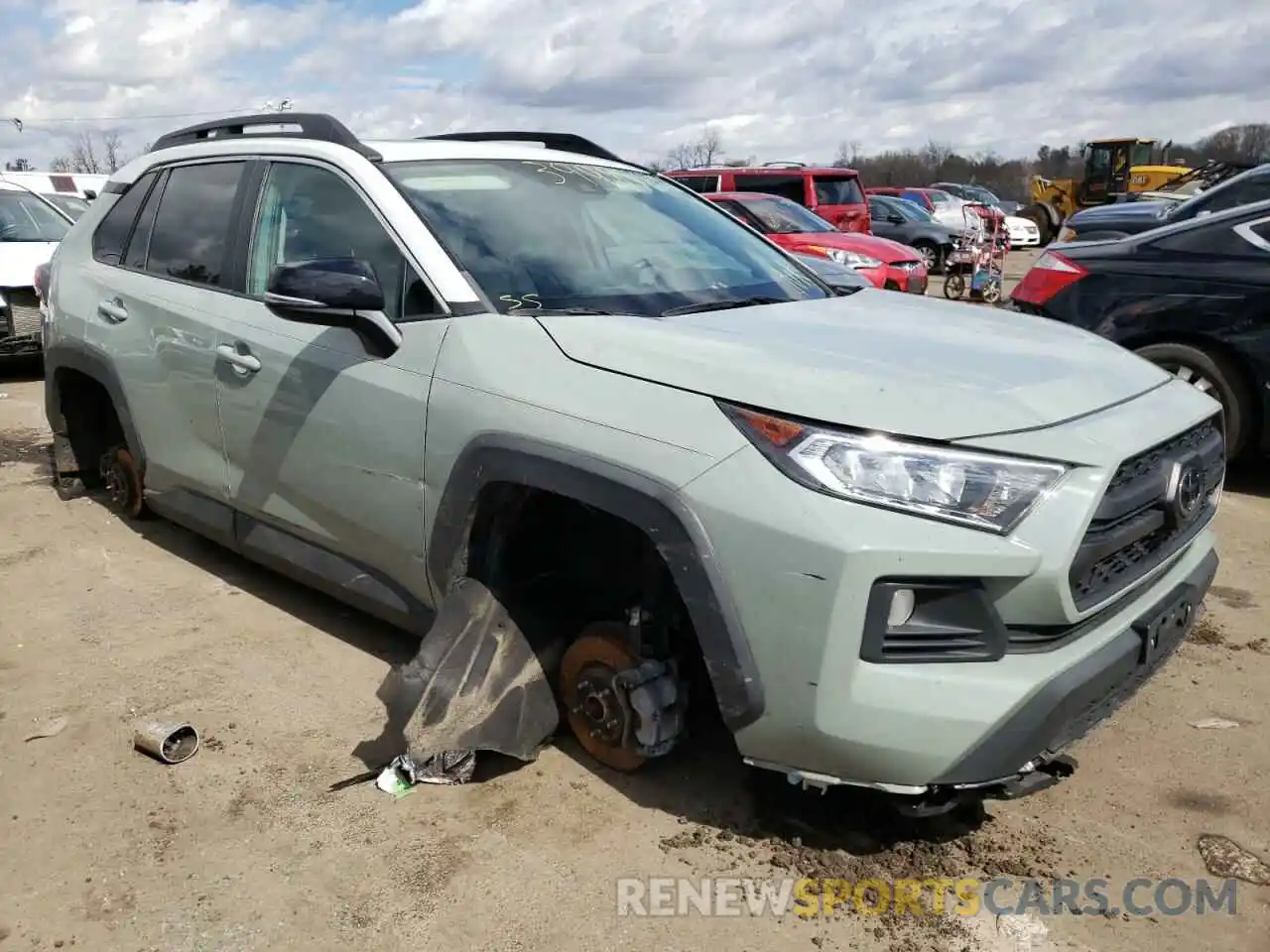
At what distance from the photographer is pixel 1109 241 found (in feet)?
20.4

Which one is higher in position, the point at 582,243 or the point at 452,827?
the point at 582,243

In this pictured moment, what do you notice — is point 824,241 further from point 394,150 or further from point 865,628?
point 865,628

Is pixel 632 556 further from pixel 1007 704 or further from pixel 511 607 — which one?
pixel 1007 704

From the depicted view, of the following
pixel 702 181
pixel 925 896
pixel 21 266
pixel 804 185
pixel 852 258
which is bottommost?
pixel 925 896

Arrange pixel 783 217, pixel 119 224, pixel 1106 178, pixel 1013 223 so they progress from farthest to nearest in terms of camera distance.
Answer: pixel 1106 178 < pixel 1013 223 < pixel 783 217 < pixel 119 224

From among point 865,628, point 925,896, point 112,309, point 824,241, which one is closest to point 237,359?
point 112,309

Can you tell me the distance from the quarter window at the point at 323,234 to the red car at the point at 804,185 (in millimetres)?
13057

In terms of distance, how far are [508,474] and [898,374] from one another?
1002 mm

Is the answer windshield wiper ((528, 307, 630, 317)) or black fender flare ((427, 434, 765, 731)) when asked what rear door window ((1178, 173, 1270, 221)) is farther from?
black fender flare ((427, 434, 765, 731))

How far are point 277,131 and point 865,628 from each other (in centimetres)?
296

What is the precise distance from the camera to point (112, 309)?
4480 millimetres

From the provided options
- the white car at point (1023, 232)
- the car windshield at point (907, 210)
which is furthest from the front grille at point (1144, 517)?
the white car at point (1023, 232)

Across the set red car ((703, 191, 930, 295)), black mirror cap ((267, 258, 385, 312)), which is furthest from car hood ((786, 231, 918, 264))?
black mirror cap ((267, 258, 385, 312))

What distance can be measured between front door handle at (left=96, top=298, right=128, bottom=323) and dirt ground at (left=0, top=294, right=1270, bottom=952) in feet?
4.48
